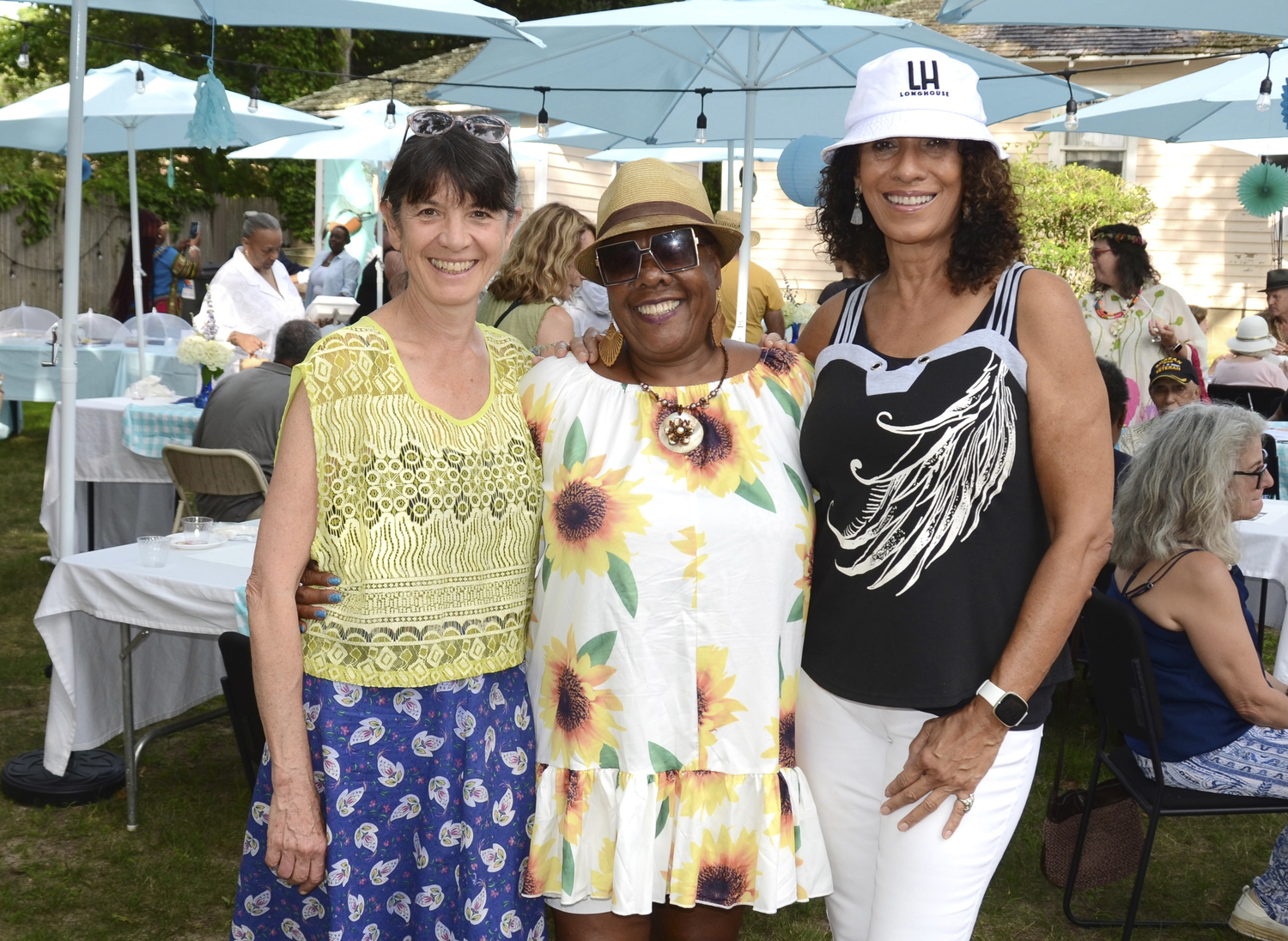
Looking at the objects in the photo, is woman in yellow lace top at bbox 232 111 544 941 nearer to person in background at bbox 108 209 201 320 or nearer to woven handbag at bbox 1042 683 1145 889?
woven handbag at bbox 1042 683 1145 889

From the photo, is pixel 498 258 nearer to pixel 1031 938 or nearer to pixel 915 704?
pixel 915 704

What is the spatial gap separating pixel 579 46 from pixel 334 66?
760 inches

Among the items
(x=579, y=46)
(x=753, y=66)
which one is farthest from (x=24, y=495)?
(x=753, y=66)

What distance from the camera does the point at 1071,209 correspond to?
48.6ft

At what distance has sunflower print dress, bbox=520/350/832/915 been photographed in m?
2.17

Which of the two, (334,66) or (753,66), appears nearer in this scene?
(753,66)

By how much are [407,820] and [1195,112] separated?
8969mm

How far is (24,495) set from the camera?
951cm

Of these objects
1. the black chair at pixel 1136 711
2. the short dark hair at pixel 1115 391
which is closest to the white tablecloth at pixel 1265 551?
A: the short dark hair at pixel 1115 391

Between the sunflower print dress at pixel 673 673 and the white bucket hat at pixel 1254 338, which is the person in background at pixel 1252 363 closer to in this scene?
the white bucket hat at pixel 1254 338

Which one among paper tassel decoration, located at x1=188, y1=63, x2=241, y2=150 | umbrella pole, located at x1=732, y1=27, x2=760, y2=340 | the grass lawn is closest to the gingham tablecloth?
paper tassel decoration, located at x1=188, y1=63, x2=241, y2=150

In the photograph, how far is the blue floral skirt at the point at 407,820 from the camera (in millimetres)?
2102

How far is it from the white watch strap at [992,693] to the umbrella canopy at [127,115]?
7.50 metres

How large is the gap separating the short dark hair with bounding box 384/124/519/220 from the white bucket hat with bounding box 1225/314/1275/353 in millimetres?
7767
